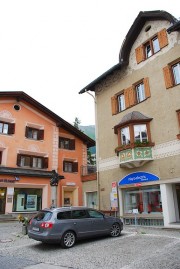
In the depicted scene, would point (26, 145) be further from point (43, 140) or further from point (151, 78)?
point (151, 78)

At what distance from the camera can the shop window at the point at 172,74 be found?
51.6ft

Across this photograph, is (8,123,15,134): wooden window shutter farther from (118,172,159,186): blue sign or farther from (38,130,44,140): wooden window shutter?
(118,172,159,186): blue sign

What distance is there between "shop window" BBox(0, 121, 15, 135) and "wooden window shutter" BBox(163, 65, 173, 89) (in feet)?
47.0

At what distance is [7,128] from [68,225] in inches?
588

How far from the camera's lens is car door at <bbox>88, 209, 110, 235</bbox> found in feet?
35.6

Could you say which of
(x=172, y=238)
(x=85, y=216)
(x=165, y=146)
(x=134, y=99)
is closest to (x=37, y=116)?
(x=134, y=99)

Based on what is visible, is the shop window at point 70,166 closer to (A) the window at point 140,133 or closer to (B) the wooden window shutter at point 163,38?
(A) the window at point 140,133

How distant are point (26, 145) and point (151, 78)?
516 inches

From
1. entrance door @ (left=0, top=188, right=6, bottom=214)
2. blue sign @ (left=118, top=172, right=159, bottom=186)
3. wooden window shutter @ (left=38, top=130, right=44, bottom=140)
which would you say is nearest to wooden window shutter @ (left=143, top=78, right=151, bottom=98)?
blue sign @ (left=118, top=172, right=159, bottom=186)

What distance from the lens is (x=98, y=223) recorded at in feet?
36.2

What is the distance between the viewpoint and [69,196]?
82.4ft

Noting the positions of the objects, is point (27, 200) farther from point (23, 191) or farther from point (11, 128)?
point (11, 128)

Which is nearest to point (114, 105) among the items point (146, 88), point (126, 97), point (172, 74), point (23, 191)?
point (126, 97)

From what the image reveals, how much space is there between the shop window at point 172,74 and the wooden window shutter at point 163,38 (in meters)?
1.75
